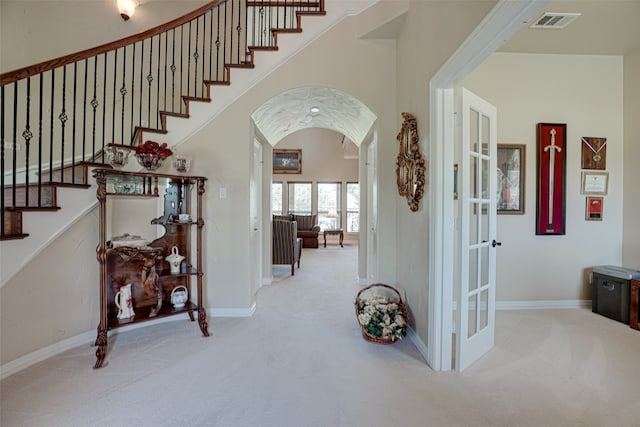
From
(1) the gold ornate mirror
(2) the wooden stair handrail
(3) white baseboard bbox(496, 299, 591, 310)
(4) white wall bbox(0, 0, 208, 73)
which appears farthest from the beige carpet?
(4) white wall bbox(0, 0, 208, 73)

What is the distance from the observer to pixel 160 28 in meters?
2.64

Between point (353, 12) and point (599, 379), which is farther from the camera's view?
point (353, 12)

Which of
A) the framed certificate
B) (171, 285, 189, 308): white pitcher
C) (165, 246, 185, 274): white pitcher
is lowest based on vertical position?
(171, 285, 189, 308): white pitcher

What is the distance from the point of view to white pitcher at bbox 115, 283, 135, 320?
231 cm

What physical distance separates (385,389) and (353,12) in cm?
341

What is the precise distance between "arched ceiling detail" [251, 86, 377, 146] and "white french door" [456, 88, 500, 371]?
115 centimetres

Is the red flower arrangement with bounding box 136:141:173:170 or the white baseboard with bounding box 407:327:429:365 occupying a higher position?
the red flower arrangement with bounding box 136:141:173:170

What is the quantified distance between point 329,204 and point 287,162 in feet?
6.35

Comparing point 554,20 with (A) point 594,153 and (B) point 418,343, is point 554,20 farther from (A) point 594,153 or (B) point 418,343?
(B) point 418,343

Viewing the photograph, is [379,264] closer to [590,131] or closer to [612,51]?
[590,131]

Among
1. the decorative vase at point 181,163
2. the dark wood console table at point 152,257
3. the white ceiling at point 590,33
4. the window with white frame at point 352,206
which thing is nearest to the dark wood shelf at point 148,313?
the dark wood console table at point 152,257

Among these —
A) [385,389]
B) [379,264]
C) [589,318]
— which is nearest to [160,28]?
[379,264]

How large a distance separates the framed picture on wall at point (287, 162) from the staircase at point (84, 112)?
4.61 metres

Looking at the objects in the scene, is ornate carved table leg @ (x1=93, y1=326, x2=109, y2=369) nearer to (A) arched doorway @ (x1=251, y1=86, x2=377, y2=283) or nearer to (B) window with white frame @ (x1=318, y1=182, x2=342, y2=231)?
(A) arched doorway @ (x1=251, y1=86, x2=377, y2=283)
